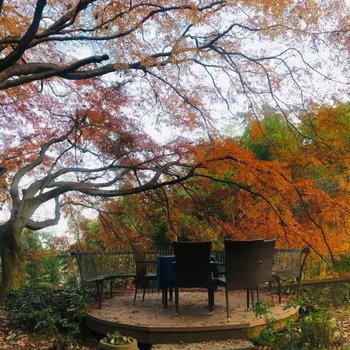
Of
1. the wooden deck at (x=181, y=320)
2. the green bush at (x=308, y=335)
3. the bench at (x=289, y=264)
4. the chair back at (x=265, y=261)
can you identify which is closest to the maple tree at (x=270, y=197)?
the bench at (x=289, y=264)

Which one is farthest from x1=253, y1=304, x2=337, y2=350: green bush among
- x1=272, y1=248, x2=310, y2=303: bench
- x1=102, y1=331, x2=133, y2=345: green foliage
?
x1=272, y1=248, x2=310, y2=303: bench

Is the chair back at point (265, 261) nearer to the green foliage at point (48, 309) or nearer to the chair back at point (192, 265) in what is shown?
the chair back at point (192, 265)

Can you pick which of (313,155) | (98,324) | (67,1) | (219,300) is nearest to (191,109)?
(313,155)

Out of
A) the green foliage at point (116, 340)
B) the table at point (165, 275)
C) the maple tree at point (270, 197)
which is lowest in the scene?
the green foliage at point (116, 340)

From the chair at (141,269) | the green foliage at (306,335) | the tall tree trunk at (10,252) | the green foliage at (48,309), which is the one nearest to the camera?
the green foliage at (306,335)

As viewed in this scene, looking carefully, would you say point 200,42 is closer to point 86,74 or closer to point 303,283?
point 86,74

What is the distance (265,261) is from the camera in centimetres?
485

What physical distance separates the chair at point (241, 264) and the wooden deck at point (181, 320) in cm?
34

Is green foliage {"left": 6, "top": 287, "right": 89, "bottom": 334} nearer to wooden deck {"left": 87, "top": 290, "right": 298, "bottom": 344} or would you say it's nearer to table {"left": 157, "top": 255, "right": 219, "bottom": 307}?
wooden deck {"left": 87, "top": 290, "right": 298, "bottom": 344}

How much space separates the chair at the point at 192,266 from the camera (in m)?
4.54

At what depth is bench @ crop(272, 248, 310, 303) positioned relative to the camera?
17.8 feet

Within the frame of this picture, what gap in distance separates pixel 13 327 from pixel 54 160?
213 inches

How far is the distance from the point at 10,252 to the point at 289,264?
16.5 ft

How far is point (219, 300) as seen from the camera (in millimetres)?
5613
